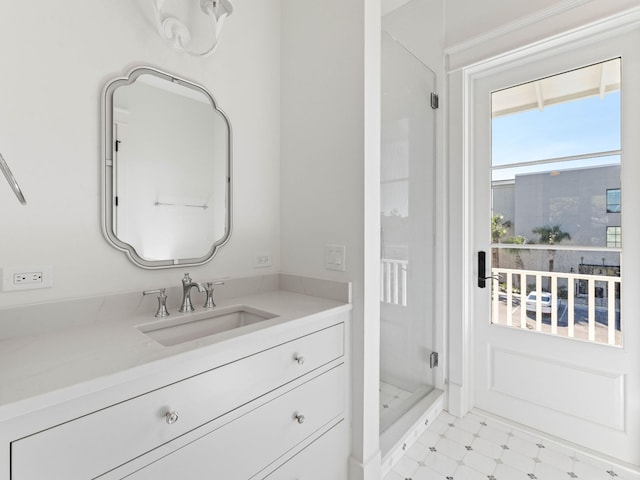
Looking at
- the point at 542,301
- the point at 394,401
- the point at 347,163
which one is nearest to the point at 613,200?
the point at 542,301

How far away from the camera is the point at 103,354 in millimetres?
854

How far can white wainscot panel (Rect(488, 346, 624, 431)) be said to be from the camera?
168 cm

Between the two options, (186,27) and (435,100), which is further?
(435,100)

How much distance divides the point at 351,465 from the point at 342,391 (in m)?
0.36

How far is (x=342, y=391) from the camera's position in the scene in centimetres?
141

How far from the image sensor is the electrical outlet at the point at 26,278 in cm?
100

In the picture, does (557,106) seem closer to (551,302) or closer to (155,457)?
(551,302)

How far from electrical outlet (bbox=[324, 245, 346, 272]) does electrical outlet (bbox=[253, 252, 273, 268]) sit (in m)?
0.36

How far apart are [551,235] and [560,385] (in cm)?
86

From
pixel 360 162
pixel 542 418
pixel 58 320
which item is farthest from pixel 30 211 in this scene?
pixel 542 418

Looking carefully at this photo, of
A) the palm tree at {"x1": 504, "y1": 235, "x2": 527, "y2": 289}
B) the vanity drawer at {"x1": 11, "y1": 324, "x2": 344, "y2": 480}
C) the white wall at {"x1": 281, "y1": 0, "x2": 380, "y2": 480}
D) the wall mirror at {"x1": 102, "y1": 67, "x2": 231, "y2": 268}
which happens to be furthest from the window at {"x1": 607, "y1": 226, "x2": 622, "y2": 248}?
the wall mirror at {"x1": 102, "y1": 67, "x2": 231, "y2": 268}

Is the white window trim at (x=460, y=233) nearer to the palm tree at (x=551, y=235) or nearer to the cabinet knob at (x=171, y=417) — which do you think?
the palm tree at (x=551, y=235)

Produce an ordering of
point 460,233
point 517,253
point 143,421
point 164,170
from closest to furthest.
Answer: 1. point 143,421
2. point 164,170
3. point 517,253
4. point 460,233

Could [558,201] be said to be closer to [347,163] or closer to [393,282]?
[393,282]
